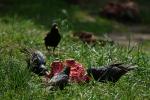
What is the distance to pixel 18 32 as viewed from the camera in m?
12.3

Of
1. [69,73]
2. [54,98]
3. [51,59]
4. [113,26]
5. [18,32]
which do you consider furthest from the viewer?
[113,26]

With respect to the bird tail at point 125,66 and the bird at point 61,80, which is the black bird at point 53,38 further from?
the bird at point 61,80

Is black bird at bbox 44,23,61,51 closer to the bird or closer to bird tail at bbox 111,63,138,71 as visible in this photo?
bird tail at bbox 111,63,138,71

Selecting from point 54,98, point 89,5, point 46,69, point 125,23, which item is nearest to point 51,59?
point 46,69

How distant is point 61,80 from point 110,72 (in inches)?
31.8

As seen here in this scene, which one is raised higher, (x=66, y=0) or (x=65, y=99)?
(x=65, y=99)

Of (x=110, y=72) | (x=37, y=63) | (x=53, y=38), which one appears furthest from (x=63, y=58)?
(x=110, y=72)

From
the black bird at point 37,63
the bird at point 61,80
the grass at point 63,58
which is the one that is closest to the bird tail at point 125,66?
the grass at point 63,58

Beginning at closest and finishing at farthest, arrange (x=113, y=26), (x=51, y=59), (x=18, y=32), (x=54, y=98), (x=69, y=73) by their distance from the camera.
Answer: (x=54, y=98) → (x=69, y=73) → (x=51, y=59) → (x=18, y=32) → (x=113, y=26)

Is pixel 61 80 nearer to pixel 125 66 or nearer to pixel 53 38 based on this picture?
pixel 125 66

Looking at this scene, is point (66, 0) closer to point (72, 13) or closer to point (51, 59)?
point (72, 13)

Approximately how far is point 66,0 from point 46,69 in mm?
12417

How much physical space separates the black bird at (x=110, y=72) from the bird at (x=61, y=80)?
50 centimetres

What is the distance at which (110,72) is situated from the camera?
8.11 m
